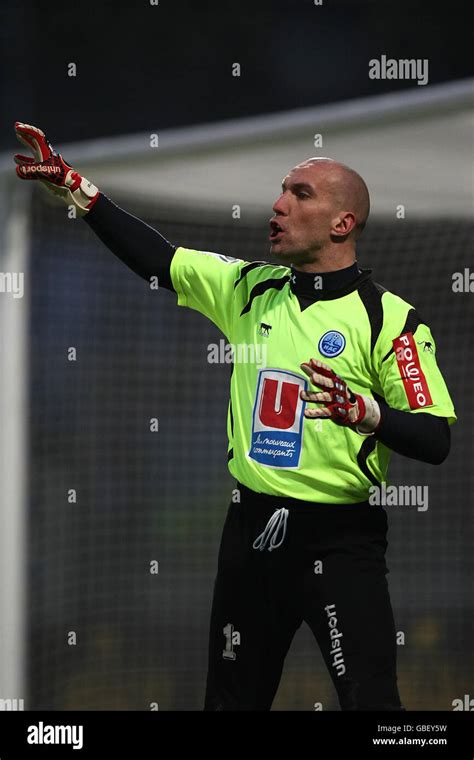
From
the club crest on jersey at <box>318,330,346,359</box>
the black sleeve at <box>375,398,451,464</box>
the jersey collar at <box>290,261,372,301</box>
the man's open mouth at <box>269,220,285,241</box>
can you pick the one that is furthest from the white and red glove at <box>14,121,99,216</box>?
the black sleeve at <box>375,398,451,464</box>

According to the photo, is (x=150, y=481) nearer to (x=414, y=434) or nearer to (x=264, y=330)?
(x=264, y=330)

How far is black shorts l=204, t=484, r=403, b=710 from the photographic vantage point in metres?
2.68

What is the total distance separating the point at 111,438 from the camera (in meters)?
4.58

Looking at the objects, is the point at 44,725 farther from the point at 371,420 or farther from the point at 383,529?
the point at 371,420

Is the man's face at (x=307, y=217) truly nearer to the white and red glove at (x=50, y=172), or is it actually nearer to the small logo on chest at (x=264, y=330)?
the small logo on chest at (x=264, y=330)

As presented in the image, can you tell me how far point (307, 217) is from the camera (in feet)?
9.14

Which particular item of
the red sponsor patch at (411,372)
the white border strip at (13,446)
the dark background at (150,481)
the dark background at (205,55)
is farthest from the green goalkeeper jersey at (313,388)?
the dark background at (205,55)

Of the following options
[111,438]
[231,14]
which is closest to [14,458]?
[111,438]

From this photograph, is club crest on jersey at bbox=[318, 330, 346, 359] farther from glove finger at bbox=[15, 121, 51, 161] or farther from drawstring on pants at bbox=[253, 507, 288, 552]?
glove finger at bbox=[15, 121, 51, 161]

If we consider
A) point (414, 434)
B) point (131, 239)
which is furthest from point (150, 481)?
point (414, 434)

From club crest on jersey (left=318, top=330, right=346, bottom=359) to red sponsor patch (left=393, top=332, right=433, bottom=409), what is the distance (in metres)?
0.14

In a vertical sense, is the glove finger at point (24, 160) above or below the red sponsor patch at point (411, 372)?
above

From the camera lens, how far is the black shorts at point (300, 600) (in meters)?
2.68

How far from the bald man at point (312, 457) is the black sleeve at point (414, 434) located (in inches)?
1.5
